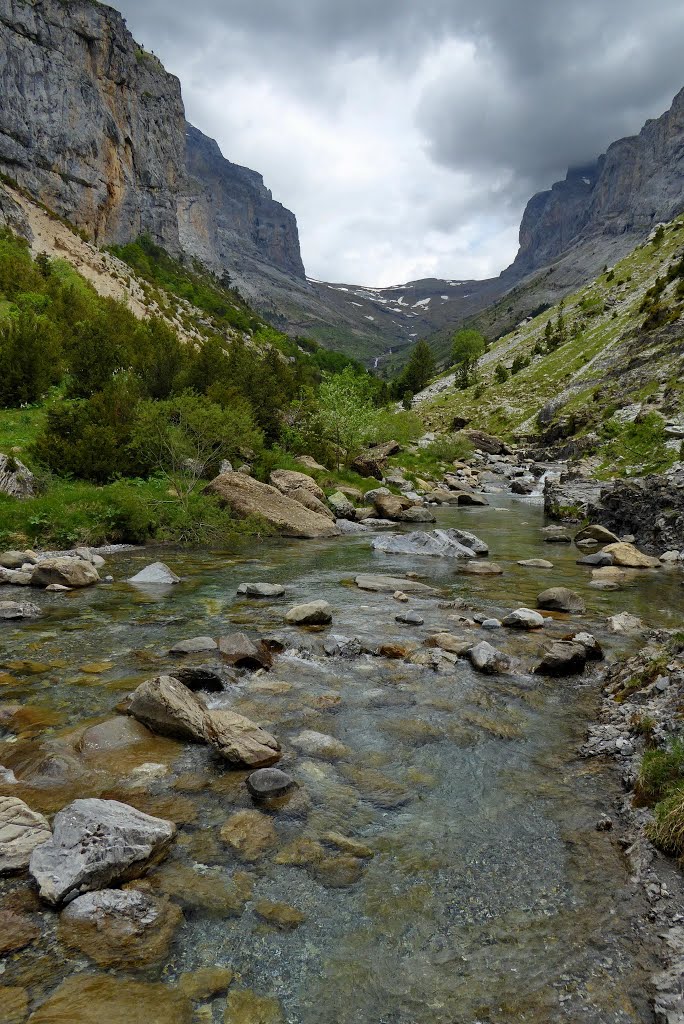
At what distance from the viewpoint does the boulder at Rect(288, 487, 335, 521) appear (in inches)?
988

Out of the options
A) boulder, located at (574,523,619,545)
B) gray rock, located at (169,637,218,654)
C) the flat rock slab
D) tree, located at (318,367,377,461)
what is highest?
tree, located at (318,367,377,461)

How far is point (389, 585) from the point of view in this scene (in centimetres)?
1445

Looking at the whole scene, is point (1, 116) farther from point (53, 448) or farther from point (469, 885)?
point (469, 885)

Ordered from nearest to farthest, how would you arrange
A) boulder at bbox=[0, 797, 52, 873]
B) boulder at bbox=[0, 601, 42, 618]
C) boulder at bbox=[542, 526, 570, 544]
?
boulder at bbox=[0, 797, 52, 873]
boulder at bbox=[0, 601, 42, 618]
boulder at bbox=[542, 526, 570, 544]

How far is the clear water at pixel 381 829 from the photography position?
11.2ft

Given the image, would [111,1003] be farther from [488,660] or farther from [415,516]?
[415,516]

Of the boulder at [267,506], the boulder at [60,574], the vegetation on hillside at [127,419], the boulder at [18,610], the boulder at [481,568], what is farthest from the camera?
the boulder at [267,506]

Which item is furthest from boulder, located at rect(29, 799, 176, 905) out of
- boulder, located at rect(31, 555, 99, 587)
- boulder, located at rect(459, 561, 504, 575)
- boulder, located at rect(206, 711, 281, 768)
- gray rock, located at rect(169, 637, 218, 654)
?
boulder, located at rect(459, 561, 504, 575)

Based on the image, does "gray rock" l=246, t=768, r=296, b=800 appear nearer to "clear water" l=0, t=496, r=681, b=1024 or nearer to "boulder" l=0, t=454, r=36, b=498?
"clear water" l=0, t=496, r=681, b=1024

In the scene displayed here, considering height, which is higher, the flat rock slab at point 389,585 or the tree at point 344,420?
the tree at point 344,420

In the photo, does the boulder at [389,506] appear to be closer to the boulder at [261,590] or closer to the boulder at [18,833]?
the boulder at [261,590]

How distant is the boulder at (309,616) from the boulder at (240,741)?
4371 mm

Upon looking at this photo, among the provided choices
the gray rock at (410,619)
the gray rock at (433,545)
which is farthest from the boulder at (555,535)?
the gray rock at (410,619)

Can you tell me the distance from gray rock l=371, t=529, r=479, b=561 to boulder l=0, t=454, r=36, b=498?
481 inches
